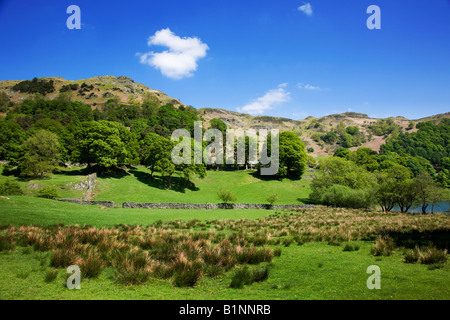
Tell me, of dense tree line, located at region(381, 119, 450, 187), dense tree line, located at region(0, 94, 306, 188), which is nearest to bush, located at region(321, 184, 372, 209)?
dense tree line, located at region(0, 94, 306, 188)

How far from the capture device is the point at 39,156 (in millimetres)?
50625

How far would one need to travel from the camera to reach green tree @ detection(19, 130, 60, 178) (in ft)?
154

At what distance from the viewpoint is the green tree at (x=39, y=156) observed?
47.0 m

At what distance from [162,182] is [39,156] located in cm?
2797

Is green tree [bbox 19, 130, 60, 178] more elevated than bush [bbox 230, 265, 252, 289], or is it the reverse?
green tree [bbox 19, 130, 60, 178]

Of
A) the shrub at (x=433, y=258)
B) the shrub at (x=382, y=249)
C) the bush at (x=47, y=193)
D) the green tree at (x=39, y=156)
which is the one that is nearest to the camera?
the shrub at (x=433, y=258)

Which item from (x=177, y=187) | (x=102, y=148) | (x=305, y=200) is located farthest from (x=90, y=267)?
(x=305, y=200)

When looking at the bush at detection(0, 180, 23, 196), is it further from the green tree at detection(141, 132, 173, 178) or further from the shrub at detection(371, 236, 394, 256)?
the shrub at detection(371, 236, 394, 256)

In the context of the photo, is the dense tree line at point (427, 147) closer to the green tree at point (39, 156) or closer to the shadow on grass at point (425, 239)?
the shadow on grass at point (425, 239)

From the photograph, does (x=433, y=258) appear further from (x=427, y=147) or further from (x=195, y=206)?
(x=427, y=147)

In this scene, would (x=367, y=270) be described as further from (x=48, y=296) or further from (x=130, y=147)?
(x=130, y=147)

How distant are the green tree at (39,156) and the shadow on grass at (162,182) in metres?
18.6

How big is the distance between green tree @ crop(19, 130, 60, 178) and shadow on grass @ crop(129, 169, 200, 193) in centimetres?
1865

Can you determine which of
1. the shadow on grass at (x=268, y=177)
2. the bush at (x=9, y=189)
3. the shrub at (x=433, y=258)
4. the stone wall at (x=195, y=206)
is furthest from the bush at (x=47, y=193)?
the shadow on grass at (x=268, y=177)
